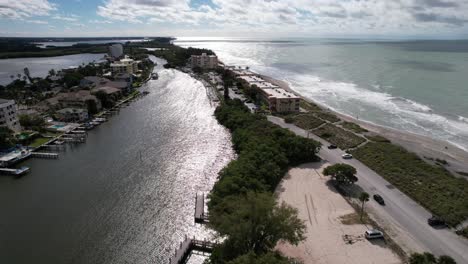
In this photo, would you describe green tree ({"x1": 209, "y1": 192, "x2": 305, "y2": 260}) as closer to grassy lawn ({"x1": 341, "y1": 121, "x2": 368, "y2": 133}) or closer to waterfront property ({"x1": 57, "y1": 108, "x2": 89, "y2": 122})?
grassy lawn ({"x1": 341, "y1": 121, "x2": 368, "y2": 133})

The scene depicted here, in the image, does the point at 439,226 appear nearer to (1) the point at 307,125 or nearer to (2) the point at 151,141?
(1) the point at 307,125

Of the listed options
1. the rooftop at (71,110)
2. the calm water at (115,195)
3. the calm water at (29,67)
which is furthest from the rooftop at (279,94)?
the calm water at (29,67)

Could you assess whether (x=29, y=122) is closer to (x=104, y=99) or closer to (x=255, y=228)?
(x=104, y=99)

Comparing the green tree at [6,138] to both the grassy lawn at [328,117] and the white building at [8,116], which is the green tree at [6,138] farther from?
the grassy lawn at [328,117]

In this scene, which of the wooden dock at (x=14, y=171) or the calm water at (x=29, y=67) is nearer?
the wooden dock at (x=14, y=171)

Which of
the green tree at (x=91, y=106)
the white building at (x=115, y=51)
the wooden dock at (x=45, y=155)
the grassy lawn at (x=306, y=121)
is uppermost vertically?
the white building at (x=115, y=51)

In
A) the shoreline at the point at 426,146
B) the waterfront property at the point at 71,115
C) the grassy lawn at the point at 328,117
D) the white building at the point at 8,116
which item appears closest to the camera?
the shoreline at the point at 426,146
